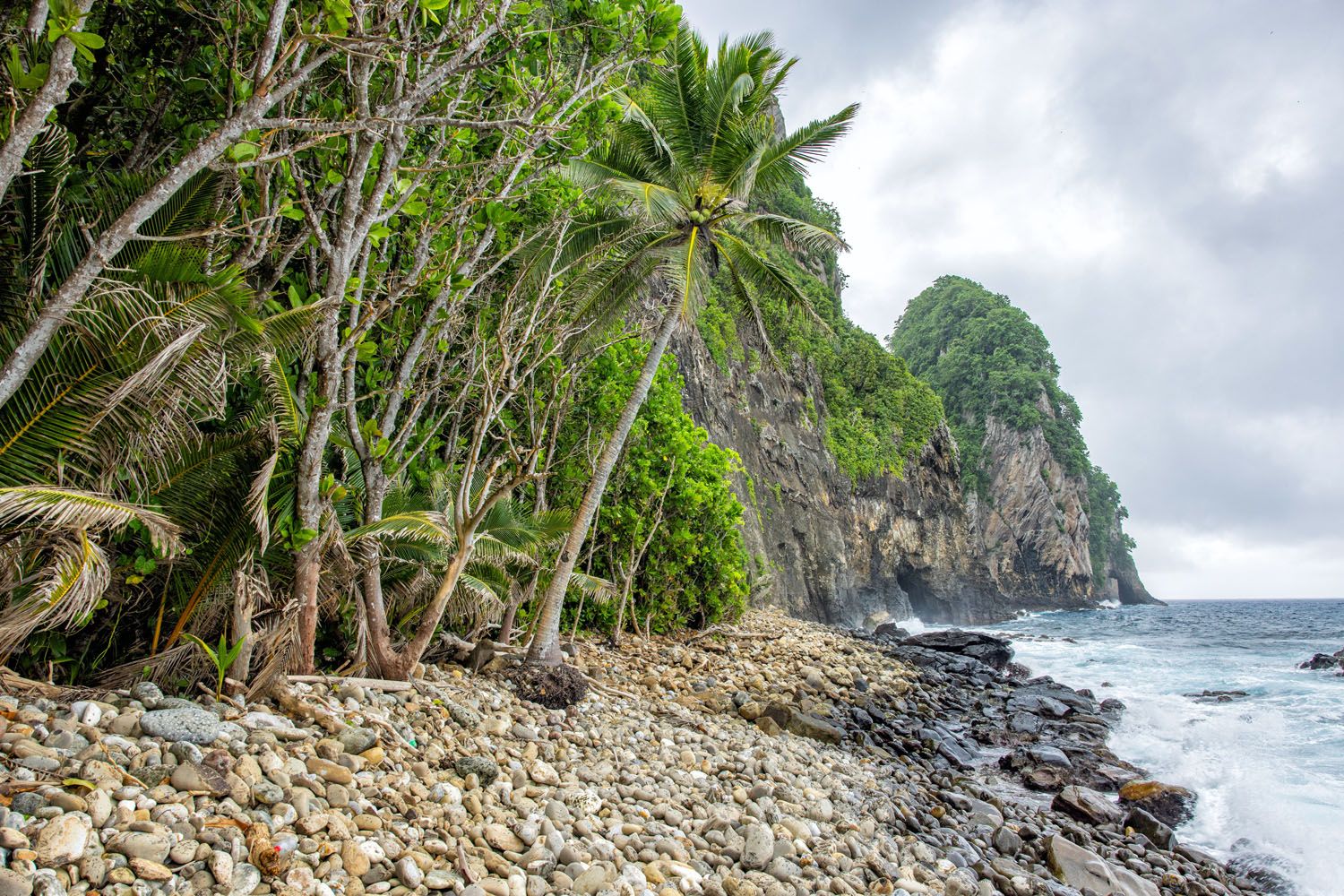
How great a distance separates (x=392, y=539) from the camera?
543 cm

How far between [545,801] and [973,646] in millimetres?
19061

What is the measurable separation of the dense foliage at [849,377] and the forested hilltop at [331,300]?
16.1 metres

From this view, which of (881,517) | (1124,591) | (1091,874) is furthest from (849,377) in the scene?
(1124,591)

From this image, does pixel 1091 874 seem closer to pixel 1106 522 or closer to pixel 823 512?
pixel 823 512

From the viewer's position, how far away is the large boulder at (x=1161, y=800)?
7.62 metres

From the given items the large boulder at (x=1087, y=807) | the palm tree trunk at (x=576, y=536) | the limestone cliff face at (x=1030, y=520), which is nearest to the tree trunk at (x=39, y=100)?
the palm tree trunk at (x=576, y=536)

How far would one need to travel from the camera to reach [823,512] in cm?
2692

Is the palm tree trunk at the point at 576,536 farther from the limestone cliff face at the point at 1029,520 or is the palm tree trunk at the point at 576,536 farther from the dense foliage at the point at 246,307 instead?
the limestone cliff face at the point at 1029,520

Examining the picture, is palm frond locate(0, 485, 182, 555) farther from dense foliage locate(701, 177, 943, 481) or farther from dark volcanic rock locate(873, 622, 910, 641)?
dark volcanic rock locate(873, 622, 910, 641)

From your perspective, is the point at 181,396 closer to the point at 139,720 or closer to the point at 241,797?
the point at 139,720

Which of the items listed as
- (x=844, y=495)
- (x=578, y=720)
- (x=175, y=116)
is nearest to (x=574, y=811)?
(x=578, y=720)

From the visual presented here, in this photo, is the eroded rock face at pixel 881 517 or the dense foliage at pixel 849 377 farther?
the dense foliage at pixel 849 377

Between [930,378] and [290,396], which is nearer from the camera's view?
[290,396]

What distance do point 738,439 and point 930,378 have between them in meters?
48.0
